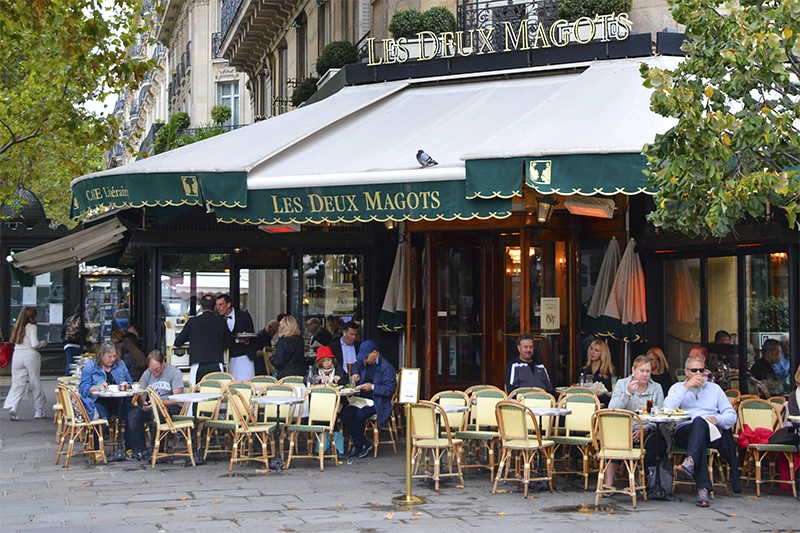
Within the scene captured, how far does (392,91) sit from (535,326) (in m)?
3.80

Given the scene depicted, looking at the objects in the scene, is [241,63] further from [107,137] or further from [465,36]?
[465,36]

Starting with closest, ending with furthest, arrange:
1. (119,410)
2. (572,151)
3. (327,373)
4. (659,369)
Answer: (572,151) → (659,369) → (119,410) → (327,373)

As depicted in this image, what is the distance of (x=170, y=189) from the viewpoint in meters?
12.9

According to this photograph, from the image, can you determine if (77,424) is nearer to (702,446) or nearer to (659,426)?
(659,426)

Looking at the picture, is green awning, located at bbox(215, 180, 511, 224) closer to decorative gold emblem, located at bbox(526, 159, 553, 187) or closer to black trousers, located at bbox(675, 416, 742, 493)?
decorative gold emblem, located at bbox(526, 159, 553, 187)

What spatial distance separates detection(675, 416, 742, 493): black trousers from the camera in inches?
388

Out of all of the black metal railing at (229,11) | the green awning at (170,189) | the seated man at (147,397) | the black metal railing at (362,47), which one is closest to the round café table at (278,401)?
the seated man at (147,397)

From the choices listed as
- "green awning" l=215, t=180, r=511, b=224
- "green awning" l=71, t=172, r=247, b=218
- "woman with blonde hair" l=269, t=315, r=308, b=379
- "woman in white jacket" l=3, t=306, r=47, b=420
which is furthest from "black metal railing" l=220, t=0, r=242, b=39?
"green awning" l=215, t=180, r=511, b=224

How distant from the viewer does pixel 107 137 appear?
21531 millimetres

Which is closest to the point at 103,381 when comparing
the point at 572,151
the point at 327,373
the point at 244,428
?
the point at 244,428

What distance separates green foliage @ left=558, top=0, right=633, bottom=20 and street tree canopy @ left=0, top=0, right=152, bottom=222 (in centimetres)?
665

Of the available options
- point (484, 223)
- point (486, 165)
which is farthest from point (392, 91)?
point (486, 165)

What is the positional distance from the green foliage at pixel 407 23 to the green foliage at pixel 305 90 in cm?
395

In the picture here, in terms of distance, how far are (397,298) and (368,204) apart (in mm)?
3784
